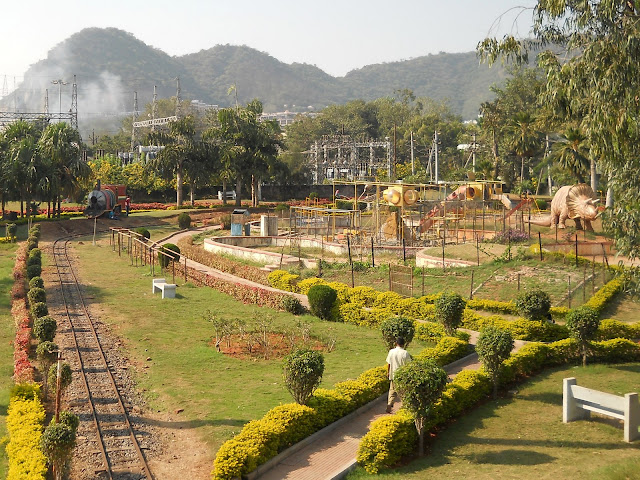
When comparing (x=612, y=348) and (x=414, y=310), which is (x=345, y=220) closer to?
(x=414, y=310)

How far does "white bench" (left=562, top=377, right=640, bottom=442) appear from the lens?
13.7m

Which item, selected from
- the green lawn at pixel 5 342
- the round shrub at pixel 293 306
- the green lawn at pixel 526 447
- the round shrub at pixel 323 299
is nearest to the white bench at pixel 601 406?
the green lawn at pixel 526 447

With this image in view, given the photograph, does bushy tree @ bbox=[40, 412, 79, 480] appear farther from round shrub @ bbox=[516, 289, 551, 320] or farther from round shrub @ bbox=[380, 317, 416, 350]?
round shrub @ bbox=[516, 289, 551, 320]

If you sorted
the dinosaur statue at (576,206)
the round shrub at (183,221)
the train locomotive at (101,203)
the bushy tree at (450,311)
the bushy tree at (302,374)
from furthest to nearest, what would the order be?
the train locomotive at (101,203)
the round shrub at (183,221)
the dinosaur statue at (576,206)
the bushy tree at (450,311)
the bushy tree at (302,374)

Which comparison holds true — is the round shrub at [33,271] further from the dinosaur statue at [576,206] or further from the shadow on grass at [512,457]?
the dinosaur statue at [576,206]

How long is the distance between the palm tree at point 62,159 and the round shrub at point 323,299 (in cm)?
3837

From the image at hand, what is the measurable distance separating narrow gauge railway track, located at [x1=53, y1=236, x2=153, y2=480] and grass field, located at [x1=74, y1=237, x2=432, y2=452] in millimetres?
835

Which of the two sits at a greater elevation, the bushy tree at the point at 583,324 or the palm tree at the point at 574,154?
the palm tree at the point at 574,154

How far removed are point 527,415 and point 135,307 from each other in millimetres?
17042

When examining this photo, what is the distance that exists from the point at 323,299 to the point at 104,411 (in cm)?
1083

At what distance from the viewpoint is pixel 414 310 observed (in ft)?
80.5

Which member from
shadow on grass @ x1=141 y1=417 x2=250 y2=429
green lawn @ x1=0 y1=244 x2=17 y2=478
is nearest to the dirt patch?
shadow on grass @ x1=141 y1=417 x2=250 y2=429

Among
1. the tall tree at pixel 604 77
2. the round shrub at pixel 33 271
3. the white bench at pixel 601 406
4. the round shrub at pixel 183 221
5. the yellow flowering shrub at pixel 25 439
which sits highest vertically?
the tall tree at pixel 604 77

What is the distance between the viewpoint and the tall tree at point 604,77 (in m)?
15.4
